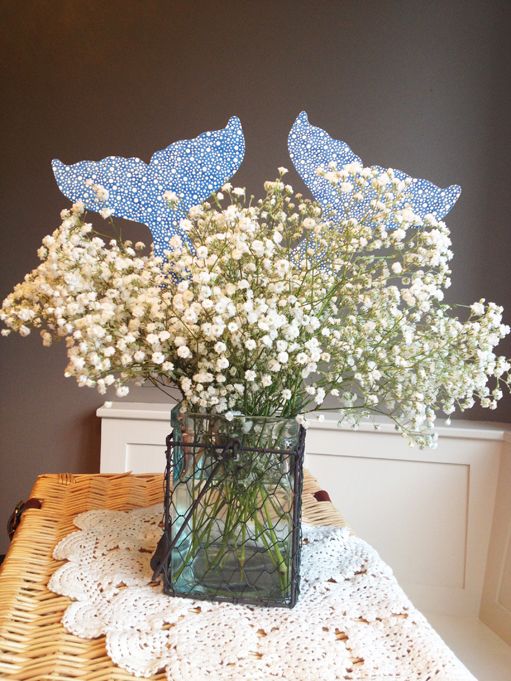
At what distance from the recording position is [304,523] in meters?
1.29

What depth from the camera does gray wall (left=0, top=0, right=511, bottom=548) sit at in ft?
7.38

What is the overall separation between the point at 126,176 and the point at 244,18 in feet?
2.26

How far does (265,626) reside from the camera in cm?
91

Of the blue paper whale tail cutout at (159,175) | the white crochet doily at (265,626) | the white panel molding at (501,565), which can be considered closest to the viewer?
the white crochet doily at (265,626)

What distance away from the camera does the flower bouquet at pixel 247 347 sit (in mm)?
882

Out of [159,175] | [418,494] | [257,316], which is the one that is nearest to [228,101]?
[159,175]

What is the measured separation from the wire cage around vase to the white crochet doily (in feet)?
0.11

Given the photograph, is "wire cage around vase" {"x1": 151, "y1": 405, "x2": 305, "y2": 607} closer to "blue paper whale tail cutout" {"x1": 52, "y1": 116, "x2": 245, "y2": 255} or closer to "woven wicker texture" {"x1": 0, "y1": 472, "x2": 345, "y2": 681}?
"woven wicker texture" {"x1": 0, "y1": 472, "x2": 345, "y2": 681}

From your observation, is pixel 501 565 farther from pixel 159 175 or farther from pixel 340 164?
pixel 159 175

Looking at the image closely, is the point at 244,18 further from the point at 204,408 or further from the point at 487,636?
the point at 487,636

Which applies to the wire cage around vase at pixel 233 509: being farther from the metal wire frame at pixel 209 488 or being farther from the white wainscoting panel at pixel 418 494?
the white wainscoting panel at pixel 418 494

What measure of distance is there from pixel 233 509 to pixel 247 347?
0.26 meters

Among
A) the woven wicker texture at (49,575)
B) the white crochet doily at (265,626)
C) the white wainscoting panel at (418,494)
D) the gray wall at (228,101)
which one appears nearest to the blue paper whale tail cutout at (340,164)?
the gray wall at (228,101)

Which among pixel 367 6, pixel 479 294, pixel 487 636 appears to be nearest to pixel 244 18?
pixel 367 6
